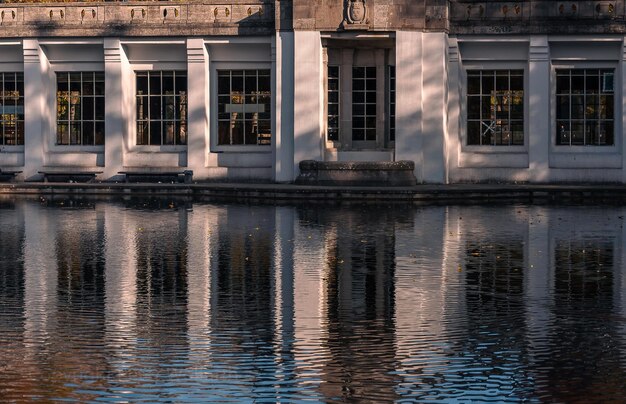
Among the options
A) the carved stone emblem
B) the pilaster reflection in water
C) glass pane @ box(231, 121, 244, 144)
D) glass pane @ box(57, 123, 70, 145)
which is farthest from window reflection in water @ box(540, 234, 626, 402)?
glass pane @ box(57, 123, 70, 145)

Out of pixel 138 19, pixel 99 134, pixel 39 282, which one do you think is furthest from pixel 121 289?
pixel 99 134

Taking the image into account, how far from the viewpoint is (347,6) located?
143ft

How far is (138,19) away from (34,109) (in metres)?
4.61

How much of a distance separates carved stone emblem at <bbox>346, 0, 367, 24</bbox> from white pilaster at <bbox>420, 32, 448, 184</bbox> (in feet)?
7.44

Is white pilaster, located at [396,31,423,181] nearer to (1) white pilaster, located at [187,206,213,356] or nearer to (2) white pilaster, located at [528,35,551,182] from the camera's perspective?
(2) white pilaster, located at [528,35,551,182]

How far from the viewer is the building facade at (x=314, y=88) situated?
44.3 m

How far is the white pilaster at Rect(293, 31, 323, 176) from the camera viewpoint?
4428cm

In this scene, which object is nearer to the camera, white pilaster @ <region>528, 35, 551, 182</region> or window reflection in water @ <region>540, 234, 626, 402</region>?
window reflection in water @ <region>540, 234, 626, 402</region>

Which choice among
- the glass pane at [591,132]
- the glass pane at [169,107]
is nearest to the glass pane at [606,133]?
the glass pane at [591,132]

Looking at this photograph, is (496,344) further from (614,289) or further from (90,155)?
(90,155)

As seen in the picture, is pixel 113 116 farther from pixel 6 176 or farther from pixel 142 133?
pixel 6 176

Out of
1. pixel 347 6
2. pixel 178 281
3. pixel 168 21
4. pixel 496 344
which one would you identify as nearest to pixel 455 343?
pixel 496 344

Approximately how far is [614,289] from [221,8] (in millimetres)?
30159

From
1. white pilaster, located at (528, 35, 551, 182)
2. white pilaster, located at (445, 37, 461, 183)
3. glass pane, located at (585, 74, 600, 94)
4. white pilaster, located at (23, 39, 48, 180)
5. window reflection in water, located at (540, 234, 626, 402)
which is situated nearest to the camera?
window reflection in water, located at (540, 234, 626, 402)
